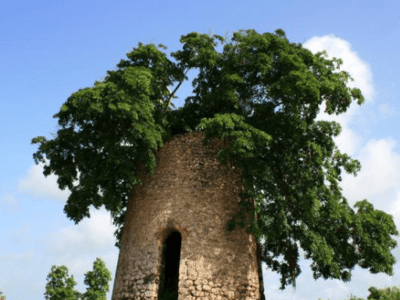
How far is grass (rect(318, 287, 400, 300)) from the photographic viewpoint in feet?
40.8

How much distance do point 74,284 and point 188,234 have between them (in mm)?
11466

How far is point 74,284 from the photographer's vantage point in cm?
2119

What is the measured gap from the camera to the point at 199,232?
12258mm

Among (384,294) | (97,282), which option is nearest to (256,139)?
(384,294)

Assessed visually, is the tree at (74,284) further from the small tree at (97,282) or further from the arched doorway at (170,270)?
the arched doorway at (170,270)

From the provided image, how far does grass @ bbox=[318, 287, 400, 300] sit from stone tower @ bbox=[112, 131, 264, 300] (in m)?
3.28

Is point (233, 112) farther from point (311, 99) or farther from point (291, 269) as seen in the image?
point (291, 269)

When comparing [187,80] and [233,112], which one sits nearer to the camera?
[233,112]

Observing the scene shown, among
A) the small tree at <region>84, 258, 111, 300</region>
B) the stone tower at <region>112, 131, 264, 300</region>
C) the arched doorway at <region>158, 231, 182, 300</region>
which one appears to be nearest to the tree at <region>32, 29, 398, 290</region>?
the stone tower at <region>112, 131, 264, 300</region>

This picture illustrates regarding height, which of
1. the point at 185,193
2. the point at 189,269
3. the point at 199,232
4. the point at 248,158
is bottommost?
the point at 189,269

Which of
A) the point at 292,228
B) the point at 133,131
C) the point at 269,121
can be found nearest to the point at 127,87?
the point at 133,131

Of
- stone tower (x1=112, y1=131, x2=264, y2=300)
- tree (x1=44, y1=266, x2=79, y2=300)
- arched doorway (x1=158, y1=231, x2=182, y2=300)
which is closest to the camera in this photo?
stone tower (x1=112, y1=131, x2=264, y2=300)

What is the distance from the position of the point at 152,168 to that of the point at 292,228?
4.86 metres

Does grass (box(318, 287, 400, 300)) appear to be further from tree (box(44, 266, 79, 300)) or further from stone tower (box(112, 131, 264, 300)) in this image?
tree (box(44, 266, 79, 300))
